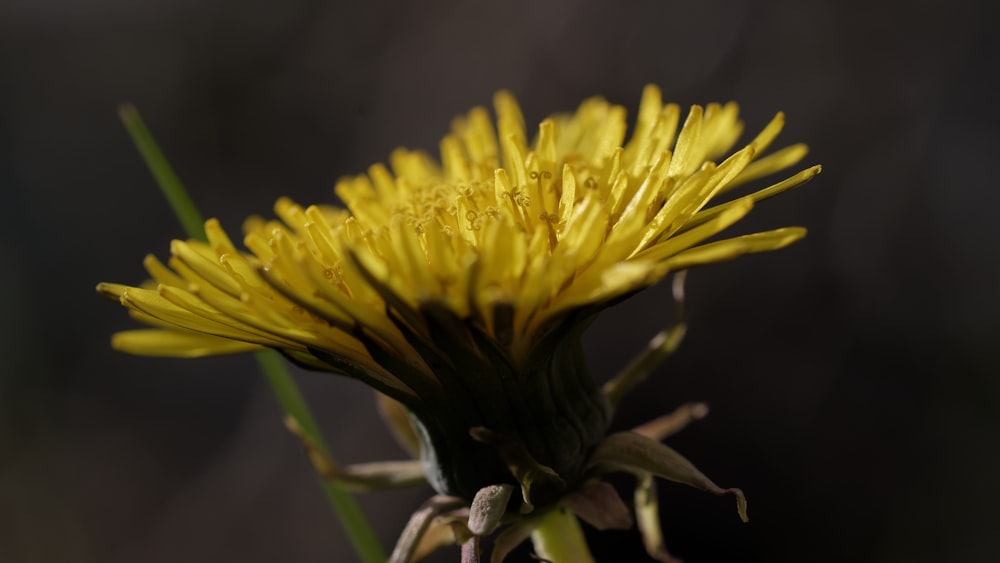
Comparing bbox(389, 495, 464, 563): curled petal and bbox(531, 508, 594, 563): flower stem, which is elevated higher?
bbox(389, 495, 464, 563): curled petal

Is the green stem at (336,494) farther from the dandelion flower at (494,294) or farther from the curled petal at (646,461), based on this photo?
the curled petal at (646,461)

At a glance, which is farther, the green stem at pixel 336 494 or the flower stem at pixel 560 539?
the green stem at pixel 336 494

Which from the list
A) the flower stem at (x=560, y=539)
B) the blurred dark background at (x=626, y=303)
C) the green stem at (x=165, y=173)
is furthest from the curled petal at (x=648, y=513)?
the blurred dark background at (x=626, y=303)

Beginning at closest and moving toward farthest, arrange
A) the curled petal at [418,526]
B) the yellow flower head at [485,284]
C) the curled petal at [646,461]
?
the yellow flower head at [485,284]
the curled petal at [646,461]
the curled petal at [418,526]

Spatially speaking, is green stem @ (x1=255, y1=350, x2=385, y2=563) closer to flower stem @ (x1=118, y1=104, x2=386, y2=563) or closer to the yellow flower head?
flower stem @ (x1=118, y1=104, x2=386, y2=563)

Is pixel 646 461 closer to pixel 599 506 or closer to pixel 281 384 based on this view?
pixel 599 506

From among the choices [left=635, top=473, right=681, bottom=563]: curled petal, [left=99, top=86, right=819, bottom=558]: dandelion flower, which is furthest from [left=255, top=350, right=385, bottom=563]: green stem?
[left=635, top=473, right=681, bottom=563]: curled petal

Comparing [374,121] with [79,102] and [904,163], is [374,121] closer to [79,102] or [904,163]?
[79,102]
